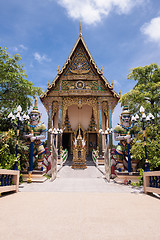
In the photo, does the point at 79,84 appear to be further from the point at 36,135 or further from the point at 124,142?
the point at 124,142

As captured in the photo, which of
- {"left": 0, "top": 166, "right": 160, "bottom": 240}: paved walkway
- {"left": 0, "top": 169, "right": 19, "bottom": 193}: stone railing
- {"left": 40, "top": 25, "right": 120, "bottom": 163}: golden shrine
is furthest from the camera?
{"left": 40, "top": 25, "right": 120, "bottom": 163}: golden shrine

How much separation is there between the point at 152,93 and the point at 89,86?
6.93 meters

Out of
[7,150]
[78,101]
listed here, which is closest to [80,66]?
[78,101]

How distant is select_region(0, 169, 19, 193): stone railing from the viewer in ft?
13.0

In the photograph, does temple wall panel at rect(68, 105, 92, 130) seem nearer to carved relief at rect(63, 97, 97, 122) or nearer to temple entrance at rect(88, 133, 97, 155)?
temple entrance at rect(88, 133, 97, 155)

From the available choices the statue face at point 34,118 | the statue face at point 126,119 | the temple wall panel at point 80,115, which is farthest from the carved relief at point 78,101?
the statue face at point 126,119

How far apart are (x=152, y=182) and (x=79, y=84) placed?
10897mm

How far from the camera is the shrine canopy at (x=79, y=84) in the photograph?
1359cm

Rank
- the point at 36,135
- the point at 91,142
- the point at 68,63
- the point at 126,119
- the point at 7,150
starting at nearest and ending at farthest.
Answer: the point at 7,150, the point at 126,119, the point at 36,135, the point at 68,63, the point at 91,142

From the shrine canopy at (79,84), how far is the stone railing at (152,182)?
9412 mm

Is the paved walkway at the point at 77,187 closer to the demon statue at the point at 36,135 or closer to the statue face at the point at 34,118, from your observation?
the demon statue at the point at 36,135

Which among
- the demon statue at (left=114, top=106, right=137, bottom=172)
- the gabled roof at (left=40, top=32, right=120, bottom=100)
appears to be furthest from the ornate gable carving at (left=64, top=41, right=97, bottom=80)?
the demon statue at (left=114, top=106, right=137, bottom=172)

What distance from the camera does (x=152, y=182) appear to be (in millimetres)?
4461

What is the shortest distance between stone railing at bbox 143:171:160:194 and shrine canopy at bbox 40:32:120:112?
9.41 metres
